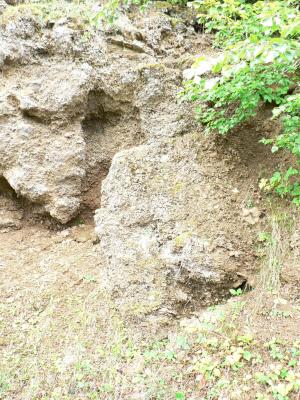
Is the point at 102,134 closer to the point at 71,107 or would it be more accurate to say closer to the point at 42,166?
the point at 71,107

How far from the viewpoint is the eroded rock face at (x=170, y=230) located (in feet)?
12.0

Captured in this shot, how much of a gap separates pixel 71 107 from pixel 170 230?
2860mm

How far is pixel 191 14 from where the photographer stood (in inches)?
281

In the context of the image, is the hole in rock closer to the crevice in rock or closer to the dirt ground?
the crevice in rock

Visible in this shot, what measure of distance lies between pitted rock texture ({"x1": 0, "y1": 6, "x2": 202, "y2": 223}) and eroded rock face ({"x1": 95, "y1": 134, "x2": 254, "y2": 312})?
0.97 meters

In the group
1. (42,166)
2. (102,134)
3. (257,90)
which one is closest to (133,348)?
(42,166)

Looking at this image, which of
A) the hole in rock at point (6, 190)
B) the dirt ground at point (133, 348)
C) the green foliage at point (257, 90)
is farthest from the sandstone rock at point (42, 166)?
the green foliage at point (257, 90)

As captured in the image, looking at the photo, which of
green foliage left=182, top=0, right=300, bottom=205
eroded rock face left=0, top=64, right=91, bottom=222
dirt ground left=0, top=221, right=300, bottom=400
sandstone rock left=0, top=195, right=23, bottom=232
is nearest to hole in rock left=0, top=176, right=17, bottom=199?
sandstone rock left=0, top=195, right=23, bottom=232

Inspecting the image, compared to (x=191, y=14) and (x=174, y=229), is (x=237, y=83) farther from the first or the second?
(x=191, y=14)

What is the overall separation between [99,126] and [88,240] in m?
2.18

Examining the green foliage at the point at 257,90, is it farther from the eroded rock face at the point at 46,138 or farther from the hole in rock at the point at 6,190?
the hole in rock at the point at 6,190

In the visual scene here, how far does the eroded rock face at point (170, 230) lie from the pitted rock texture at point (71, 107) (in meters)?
0.97

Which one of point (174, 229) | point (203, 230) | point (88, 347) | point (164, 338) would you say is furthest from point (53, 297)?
point (203, 230)

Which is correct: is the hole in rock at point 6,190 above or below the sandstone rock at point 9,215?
above
